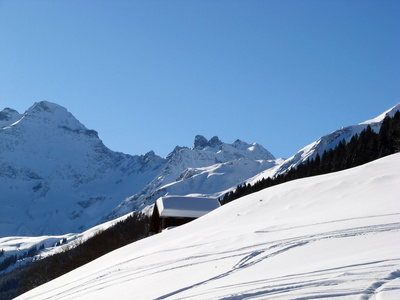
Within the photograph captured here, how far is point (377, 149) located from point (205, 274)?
190ft

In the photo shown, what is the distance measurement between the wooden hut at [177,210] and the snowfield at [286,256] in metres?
19.1

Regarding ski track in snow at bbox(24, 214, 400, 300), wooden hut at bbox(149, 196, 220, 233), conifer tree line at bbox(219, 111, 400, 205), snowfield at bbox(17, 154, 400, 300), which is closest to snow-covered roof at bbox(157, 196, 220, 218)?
wooden hut at bbox(149, 196, 220, 233)

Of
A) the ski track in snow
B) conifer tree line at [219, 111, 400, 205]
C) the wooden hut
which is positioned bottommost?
the ski track in snow

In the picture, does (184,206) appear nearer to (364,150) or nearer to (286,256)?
(364,150)

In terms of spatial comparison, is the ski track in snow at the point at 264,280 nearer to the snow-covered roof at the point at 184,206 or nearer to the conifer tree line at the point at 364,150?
the snow-covered roof at the point at 184,206

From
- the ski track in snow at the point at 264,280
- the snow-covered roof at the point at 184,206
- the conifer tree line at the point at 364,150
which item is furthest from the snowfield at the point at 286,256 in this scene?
the conifer tree line at the point at 364,150

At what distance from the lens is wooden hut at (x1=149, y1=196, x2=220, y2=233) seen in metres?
42.4

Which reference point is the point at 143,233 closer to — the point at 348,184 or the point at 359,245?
the point at 348,184

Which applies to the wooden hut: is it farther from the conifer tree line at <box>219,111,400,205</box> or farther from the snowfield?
the conifer tree line at <box>219,111,400,205</box>

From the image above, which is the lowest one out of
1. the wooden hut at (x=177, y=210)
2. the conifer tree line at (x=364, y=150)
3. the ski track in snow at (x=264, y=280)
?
the ski track in snow at (x=264, y=280)

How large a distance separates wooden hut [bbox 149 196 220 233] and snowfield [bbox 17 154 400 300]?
19051 mm

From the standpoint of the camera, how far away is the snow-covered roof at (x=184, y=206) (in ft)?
139

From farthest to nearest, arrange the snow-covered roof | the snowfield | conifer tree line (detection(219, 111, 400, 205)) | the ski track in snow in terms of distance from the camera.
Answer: conifer tree line (detection(219, 111, 400, 205)), the snow-covered roof, the snowfield, the ski track in snow

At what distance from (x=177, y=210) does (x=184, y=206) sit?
1439 millimetres
